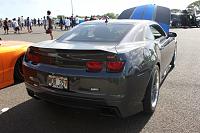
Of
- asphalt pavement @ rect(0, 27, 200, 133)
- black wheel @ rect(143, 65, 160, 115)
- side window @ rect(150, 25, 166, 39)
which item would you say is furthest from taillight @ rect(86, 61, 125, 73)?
side window @ rect(150, 25, 166, 39)

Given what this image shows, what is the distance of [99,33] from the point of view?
4980 mm

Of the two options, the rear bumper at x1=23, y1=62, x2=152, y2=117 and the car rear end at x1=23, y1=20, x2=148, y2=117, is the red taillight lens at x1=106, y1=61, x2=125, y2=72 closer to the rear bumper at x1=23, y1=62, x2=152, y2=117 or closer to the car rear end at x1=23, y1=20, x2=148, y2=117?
the car rear end at x1=23, y1=20, x2=148, y2=117

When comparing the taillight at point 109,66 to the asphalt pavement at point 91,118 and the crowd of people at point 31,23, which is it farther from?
the crowd of people at point 31,23

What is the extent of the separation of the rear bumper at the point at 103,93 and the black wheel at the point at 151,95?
286 mm

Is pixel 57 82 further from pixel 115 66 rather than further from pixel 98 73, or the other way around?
pixel 115 66

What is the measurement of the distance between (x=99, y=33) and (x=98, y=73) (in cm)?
131

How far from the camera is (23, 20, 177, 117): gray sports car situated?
381 cm

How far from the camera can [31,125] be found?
427 centimetres

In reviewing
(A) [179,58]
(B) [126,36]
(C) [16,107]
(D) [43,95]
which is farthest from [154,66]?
(A) [179,58]

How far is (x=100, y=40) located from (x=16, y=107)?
174 cm

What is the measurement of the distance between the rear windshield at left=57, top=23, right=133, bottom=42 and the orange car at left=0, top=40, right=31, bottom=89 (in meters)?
1.47

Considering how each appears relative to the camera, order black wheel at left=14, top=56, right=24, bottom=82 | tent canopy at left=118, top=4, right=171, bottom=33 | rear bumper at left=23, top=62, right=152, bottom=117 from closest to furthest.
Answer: rear bumper at left=23, top=62, right=152, bottom=117, black wheel at left=14, top=56, right=24, bottom=82, tent canopy at left=118, top=4, right=171, bottom=33

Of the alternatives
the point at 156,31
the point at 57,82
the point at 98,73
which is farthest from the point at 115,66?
the point at 156,31

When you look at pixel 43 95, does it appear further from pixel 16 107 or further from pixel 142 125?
pixel 142 125
